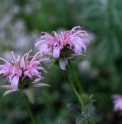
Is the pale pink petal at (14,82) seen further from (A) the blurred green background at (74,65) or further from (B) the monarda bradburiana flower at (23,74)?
(A) the blurred green background at (74,65)

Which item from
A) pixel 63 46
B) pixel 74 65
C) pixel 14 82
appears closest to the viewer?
pixel 14 82

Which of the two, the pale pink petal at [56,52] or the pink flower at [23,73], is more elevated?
the pale pink petal at [56,52]

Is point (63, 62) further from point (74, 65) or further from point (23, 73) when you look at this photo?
point (74, 65)

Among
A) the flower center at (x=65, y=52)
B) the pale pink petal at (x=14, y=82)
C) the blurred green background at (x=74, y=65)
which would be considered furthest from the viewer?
the blurred green background at (x=74, y=65)

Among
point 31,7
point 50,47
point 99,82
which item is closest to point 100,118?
point 99,82

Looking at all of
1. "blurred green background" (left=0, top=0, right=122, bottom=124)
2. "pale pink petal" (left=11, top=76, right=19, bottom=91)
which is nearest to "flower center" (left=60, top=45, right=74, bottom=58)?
"pale pink petal" (left=11, top=76, right=19, bottom=91)

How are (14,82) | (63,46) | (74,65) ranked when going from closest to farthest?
(14,82)
(63,46)
(74,65)

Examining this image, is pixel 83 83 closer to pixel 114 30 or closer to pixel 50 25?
pixel 114 30

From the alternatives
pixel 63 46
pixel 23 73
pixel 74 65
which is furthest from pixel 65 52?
pixel 74 65

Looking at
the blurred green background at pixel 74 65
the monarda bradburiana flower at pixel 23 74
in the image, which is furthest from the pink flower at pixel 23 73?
the blurred green background at pixel 74 65
